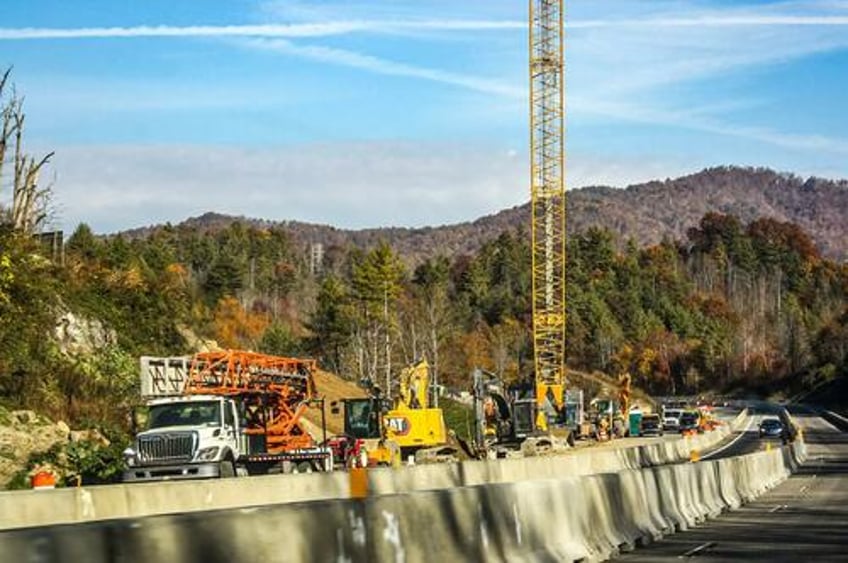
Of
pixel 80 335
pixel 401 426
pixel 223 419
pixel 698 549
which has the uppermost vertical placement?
pixel 80 335

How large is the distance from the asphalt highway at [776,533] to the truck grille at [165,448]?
1216 centimetres

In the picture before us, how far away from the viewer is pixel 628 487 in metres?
16.0

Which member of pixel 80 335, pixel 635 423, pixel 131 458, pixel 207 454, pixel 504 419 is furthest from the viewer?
pixel 635 423

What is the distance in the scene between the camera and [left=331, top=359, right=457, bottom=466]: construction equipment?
1503 inches

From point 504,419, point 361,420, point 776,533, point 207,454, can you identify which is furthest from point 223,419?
point 504,419

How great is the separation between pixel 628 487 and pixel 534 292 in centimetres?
8156

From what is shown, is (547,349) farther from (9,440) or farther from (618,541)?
(618,541)

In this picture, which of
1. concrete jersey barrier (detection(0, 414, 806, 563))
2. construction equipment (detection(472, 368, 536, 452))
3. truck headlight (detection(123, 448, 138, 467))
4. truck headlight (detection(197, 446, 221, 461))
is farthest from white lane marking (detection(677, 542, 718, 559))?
construction equipment (detection(472, 368, 536, 452))

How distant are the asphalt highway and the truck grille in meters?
12.2

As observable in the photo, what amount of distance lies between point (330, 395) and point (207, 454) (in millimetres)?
45667

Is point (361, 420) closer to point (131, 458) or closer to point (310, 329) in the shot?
point (131, 458)

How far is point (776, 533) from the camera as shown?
18.0 metres

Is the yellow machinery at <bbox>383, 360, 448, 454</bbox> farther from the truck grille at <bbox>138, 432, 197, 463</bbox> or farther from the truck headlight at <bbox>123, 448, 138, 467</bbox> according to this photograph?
the truck headlight at <bbox>123, 448, 138, 467</bbox>

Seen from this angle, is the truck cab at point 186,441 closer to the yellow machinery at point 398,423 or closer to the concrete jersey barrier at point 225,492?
the concrete jersey barrier at point 225,492
